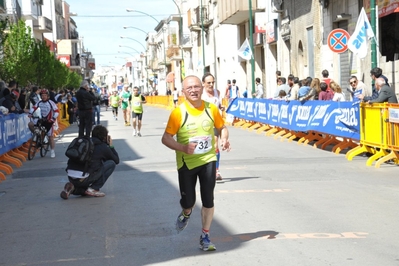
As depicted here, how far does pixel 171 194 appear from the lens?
1150 cm

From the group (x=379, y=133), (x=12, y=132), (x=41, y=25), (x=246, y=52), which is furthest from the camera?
(x=41, y=25)

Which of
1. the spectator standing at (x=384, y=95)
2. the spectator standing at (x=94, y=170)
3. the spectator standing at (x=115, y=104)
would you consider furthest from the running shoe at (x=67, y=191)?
the spectator standing at (x=115, y=104)

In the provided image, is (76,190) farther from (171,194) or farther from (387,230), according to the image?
(387,230)

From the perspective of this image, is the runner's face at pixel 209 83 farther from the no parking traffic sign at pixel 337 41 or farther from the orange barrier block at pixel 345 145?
the no parking traffic sign at pixel 337 41

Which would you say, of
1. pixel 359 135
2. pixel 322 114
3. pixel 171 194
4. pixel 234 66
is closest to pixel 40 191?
pixel 171 194

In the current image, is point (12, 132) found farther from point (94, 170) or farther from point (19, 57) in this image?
point (19, 57)

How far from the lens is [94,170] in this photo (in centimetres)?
1160

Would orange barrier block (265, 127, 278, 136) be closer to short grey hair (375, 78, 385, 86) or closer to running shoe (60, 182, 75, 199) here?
short grey hair (375, 78, 385, 86)

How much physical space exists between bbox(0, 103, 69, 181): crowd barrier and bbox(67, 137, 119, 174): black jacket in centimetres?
392

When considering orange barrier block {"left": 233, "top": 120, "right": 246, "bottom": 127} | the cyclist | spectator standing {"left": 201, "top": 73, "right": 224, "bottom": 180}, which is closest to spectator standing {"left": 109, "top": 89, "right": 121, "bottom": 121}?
orange barrier block {"left": 233, "top": 120, "right": 246, "bottom": 127}

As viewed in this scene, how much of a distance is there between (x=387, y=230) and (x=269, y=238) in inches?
52.0

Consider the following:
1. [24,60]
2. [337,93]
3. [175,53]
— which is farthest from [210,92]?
[175,53]

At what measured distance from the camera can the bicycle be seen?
1903cm

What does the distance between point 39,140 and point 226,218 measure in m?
11.0
